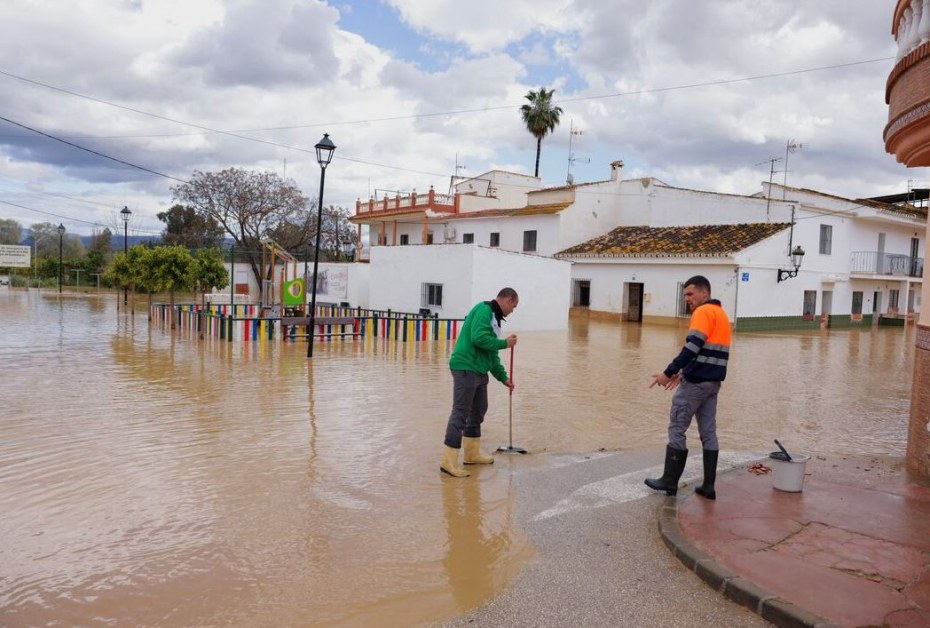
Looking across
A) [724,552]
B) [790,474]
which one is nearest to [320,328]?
[790,474]

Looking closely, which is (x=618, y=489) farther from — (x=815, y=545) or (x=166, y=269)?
(x=166, y=269)

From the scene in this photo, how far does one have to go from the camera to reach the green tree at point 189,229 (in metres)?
45.8

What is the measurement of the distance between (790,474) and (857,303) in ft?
106

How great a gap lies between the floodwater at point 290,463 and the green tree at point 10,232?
64208 mm

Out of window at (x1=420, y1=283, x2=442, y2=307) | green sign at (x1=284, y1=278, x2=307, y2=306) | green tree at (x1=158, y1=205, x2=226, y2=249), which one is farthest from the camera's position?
green tree at (x1=158, y1=205, x2=226, y2=249)

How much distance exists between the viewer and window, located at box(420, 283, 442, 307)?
77.6 ft

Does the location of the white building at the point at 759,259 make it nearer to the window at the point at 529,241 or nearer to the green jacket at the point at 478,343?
the window at the point at 529,241

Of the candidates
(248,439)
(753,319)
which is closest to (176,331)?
(248,439)

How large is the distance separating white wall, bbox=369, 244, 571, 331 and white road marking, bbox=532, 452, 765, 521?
1585 cm

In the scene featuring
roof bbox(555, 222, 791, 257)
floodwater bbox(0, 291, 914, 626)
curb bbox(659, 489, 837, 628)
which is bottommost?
floodwater bbox(0, 291, 914, 626)

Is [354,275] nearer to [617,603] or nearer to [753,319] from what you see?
[753,319]

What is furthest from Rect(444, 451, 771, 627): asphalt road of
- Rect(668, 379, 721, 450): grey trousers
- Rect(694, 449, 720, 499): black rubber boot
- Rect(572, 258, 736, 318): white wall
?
Rect(572, 258, 736, 318): white wall

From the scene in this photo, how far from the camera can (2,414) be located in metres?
8.05

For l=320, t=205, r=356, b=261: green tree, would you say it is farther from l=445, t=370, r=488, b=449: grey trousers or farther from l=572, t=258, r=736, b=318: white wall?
l=445, t=370, r=488, b=449: grey trousers
